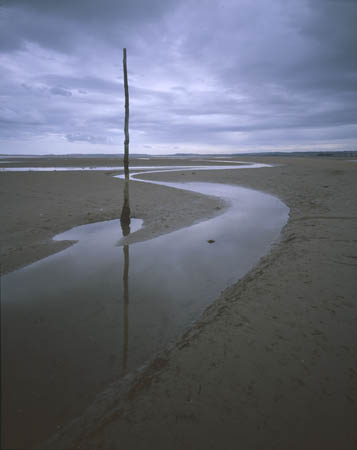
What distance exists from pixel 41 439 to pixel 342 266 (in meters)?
5.97

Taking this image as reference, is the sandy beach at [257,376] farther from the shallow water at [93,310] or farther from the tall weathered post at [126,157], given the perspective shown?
the tall weathered post at [126,157]

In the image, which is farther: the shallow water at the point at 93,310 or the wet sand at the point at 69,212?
the wet sand at the point at 69,212

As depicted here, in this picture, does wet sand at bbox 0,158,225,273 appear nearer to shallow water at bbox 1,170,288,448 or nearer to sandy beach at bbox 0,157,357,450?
sandy beach at bbox 0,157,357,450

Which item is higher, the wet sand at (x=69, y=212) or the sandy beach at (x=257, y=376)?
the wet sand at (x=69, y=212)

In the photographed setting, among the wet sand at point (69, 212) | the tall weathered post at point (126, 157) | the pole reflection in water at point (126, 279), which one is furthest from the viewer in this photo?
the tall weathered post at point (126, 157)

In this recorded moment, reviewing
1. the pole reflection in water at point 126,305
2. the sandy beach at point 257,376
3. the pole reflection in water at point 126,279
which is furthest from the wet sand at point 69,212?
the pole reflection in water at point 126,305

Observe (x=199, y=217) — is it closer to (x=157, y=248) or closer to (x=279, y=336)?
(x=157, y=248)

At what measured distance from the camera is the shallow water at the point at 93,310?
2.58 metres

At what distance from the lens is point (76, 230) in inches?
341

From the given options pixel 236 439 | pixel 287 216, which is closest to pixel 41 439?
pixel 236 439

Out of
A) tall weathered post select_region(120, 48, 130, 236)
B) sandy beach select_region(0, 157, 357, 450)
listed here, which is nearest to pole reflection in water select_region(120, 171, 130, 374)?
tall weathered post select_region(120, 48, 130, 236)

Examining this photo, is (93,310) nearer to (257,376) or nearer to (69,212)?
(257,376)

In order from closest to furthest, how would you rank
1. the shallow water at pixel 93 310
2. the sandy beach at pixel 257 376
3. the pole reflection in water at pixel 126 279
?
the sandy beach at pixel 257 376, the shallow water at pixel 93 310, the pole reflection in water at pixel 126 279

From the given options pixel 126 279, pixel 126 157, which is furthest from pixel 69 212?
pixel 126 279
